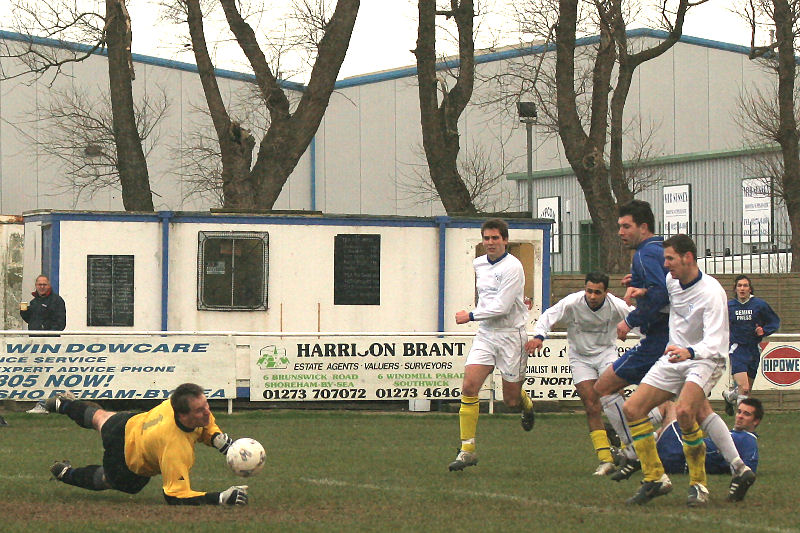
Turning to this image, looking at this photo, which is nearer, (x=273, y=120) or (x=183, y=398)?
(x=183, y=398)

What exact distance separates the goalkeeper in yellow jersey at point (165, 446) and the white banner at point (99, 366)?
8.98 metres

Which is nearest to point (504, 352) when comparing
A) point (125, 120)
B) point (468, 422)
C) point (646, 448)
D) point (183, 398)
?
point (468, 422)

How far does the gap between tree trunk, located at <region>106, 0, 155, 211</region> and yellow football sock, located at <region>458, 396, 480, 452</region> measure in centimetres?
1436

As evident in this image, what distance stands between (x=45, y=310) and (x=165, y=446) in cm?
1052

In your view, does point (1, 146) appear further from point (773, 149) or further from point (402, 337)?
point (402, 337)

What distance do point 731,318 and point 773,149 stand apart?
75.8ft

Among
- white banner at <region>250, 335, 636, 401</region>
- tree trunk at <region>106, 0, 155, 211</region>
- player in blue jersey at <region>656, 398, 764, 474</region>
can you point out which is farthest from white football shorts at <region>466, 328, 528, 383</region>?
tree trunk at <region>106, 0, 155, 211</region>

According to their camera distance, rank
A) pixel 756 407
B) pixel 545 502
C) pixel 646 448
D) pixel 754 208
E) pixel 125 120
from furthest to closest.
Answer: pixel 754 208 < pixel 125 120 < pixel 756 407 < pixel 545 502 < pixel 646 448

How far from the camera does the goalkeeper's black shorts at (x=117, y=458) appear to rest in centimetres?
966

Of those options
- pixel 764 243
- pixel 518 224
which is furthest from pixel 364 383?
pixel 764 243

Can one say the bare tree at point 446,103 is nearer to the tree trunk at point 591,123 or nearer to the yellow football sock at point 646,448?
the tree trunk at point 591,123

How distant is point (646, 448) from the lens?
31.9 feet

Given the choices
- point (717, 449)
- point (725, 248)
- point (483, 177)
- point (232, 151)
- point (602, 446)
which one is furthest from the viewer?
point (483, 177)

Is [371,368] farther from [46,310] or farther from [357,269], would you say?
[46,310]
